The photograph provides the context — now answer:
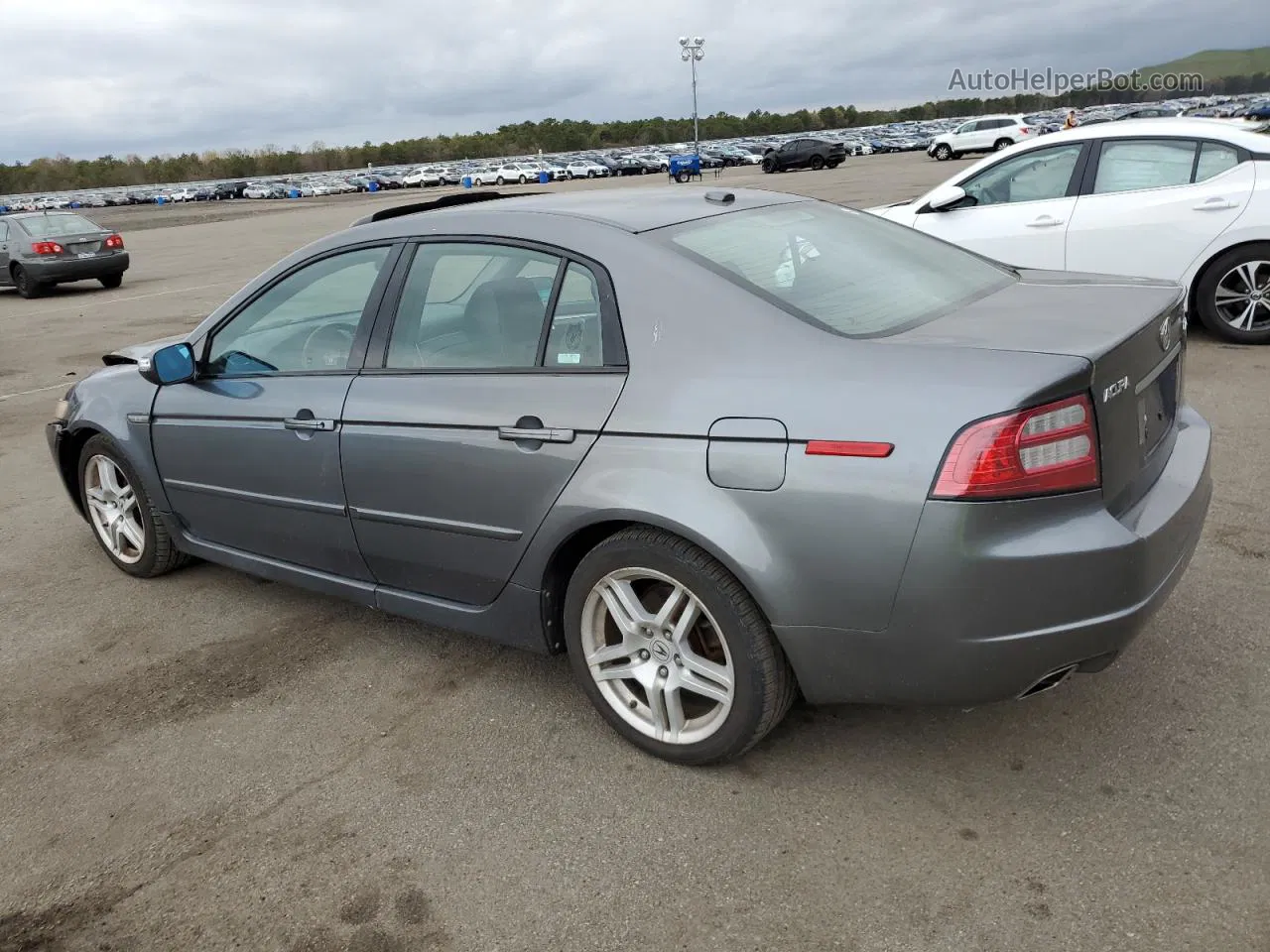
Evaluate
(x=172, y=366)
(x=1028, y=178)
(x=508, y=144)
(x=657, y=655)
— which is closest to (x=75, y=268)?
(x=1028, y=178)

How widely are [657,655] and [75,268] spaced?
18216 millimetres

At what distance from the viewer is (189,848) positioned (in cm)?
289

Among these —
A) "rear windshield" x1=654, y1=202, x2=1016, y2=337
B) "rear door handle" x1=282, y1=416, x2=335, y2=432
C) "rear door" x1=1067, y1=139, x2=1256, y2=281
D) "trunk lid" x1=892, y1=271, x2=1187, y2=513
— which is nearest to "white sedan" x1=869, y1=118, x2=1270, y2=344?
"rear door" x1=1067, y1=139, x2=1256, y2=281

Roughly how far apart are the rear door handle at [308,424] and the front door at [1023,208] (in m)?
5.72

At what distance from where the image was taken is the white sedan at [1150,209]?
7.29 m

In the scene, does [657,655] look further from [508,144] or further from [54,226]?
[508,144]

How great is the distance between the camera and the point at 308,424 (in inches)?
145

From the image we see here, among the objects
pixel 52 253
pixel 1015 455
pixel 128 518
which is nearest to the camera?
pixel 1015 455

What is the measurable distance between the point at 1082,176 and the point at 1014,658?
6.26 metres

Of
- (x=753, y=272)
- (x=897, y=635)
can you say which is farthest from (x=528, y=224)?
(x=897, y=635)

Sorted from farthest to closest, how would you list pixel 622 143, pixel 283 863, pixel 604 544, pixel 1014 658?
pixel 622 143, pixel 604 544, pixel 283 863, pixel 1014 658

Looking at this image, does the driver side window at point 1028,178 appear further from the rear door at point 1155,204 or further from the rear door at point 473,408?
the rear door at point 473,408

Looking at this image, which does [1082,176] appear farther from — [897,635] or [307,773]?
[307,773]

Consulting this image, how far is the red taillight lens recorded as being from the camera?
2422mm
